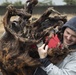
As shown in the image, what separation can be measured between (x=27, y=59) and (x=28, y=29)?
1.15ft

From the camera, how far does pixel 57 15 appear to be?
171 inches

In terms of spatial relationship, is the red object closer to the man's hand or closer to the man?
the man

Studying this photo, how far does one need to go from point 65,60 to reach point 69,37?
0.91 feet

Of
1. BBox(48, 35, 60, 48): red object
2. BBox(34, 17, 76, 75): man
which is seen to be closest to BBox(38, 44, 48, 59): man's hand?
BBox(34, 17, 76, 75): man

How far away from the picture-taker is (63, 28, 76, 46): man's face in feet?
13.6

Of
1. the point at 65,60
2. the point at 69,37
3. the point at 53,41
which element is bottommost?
the point at 65,60

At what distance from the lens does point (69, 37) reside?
4.14 meters

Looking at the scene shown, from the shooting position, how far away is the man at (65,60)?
4.05m

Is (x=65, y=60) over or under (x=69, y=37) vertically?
under

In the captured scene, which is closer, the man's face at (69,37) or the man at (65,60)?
the man at (65,60)

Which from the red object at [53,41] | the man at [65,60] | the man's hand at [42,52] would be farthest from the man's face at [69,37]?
the man's hand at [42,52]

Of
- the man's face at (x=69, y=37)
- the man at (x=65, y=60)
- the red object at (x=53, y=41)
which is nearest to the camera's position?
the man at (x=65, y=60)

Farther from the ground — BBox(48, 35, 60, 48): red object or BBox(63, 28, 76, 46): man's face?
BBox(63, 28, 76, 46): man's face

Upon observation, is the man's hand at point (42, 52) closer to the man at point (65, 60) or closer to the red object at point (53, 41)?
the man at point (65, 60)
